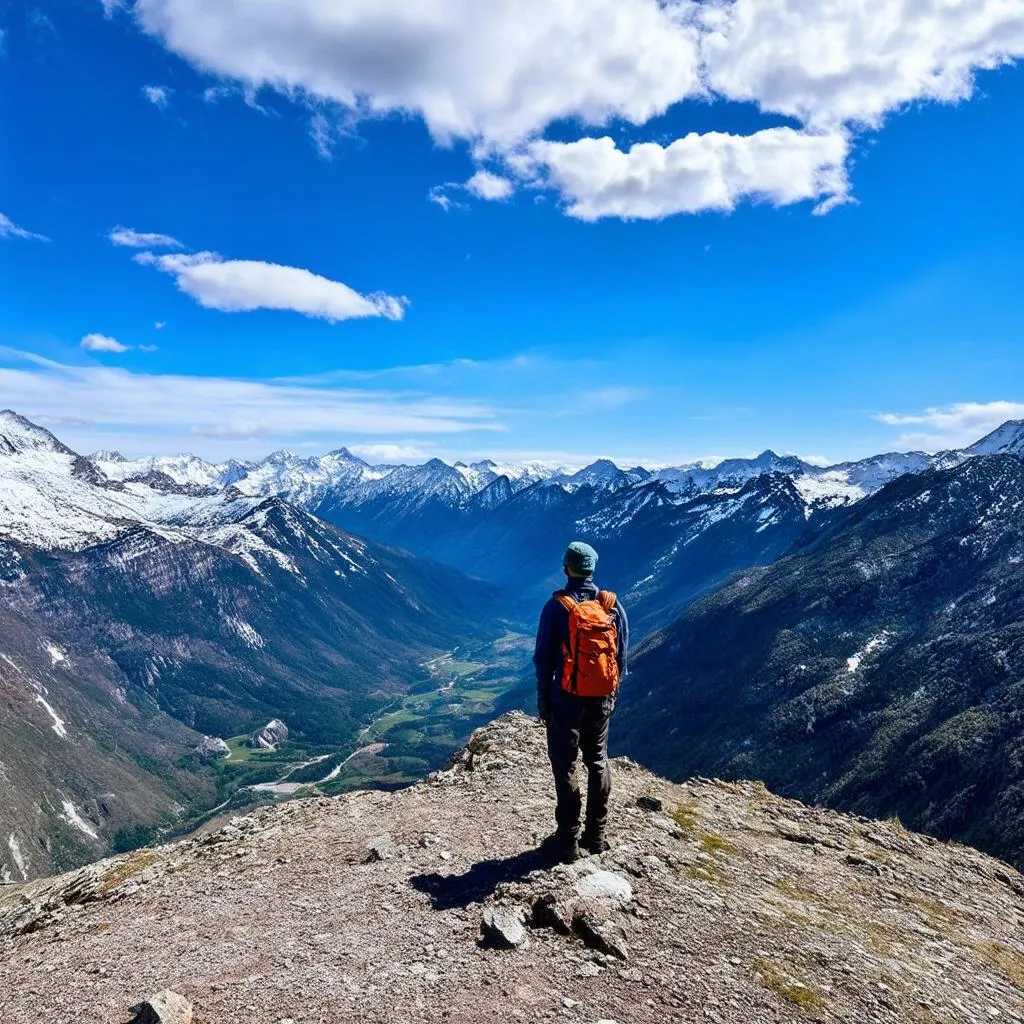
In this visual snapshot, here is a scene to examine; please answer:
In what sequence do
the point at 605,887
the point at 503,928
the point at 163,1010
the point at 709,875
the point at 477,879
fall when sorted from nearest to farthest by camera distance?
the point at 163,1010, the point at 503,928, the point at 605,887, the point at 477,879, the point at 709,875

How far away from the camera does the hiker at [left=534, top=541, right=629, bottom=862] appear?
48.1ft

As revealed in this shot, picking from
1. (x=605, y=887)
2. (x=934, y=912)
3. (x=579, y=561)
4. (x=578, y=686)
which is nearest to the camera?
(x=605, y=887)

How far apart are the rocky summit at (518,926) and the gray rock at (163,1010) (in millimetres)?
118

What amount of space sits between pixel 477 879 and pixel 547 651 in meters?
5.15

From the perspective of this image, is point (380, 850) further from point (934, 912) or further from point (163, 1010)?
point (934, 912)

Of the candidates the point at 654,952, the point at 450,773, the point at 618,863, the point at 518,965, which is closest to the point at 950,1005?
the point at 654,952

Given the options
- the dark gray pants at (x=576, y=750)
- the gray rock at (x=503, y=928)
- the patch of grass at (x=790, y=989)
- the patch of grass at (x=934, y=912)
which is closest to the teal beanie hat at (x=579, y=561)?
the dark gray pants at (x=576, y=750)

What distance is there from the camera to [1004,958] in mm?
14664

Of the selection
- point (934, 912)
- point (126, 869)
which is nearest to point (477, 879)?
point (934, 912)

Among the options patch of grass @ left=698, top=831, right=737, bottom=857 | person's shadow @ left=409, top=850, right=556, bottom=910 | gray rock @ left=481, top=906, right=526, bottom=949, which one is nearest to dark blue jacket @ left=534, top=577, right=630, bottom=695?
person's shadow @ left=409, top=850, right=556, bottom=910

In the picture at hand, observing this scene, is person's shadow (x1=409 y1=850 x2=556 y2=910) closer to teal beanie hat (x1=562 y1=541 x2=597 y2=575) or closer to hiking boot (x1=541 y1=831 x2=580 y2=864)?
hiking boot (x1=541 y1=831 x2=580 y2=864)

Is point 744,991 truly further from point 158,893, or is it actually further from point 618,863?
point 158,893

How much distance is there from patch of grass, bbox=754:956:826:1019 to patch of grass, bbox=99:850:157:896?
51.3ft

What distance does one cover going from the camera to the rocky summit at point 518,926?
11.1 metres
